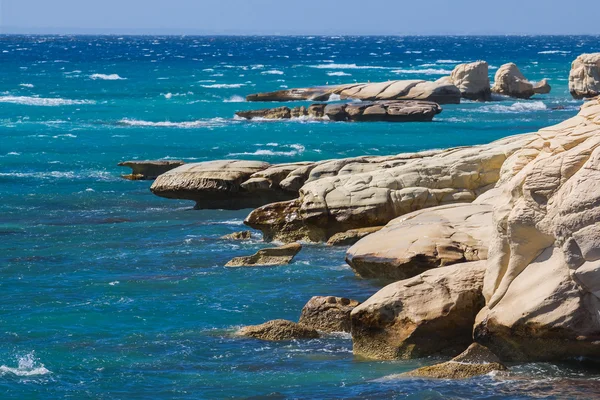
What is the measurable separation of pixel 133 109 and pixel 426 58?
80.8 m

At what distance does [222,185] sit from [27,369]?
14.7m

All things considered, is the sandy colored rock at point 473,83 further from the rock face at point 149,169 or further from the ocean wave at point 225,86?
the rock face at point 149,169

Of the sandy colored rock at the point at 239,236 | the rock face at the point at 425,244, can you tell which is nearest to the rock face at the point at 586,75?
the sandy colored rock at the point at 239,236

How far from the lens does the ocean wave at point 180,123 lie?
56469 mm

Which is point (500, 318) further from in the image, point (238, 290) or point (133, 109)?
point (133, 109)

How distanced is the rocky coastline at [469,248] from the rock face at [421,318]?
2 centimetres

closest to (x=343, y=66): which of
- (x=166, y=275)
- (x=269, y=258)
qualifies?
(x=269, y=258)

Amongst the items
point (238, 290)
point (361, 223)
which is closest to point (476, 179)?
point (361, 223)

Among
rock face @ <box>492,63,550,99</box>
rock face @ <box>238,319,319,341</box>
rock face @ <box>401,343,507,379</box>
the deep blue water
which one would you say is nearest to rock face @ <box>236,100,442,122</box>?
the deep blue water

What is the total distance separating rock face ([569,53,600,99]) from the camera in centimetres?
6475

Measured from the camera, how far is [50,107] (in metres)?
67.5

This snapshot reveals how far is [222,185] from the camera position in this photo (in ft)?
105

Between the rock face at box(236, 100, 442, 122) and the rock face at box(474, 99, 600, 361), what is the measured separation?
38.5 meters

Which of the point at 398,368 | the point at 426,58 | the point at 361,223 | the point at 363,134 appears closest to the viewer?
the point at 398,368
